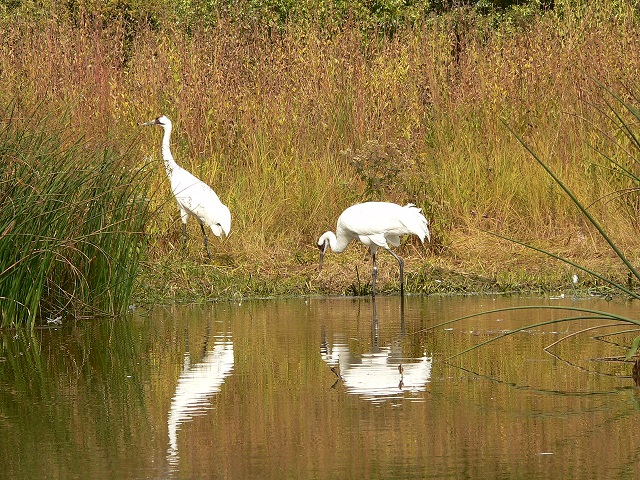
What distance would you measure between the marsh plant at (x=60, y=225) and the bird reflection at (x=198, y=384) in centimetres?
93

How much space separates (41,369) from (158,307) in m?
3.05

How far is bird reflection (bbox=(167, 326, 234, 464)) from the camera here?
16.8 feet

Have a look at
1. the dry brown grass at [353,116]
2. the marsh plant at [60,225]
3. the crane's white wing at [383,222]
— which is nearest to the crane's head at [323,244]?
the dry brown grass at [353,116]

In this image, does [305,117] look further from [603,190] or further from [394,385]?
[394,385]

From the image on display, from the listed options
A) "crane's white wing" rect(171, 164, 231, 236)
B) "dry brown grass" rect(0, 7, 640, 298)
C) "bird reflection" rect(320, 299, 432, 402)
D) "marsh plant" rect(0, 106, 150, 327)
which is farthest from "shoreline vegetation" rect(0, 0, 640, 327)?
"bird reflection" rect(320, 299, 432, 402)

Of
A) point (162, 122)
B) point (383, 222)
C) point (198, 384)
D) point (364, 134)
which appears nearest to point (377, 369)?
point (198, 384)

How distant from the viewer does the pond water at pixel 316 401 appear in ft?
14.3

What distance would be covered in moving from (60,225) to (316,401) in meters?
3.16

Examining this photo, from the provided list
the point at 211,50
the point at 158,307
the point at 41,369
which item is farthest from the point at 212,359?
the point at 211,50

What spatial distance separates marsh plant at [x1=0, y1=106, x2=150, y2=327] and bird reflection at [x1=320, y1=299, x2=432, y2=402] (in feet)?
4.82

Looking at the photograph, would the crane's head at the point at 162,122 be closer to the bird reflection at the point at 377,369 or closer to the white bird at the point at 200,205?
the white bird at the point at 200,205

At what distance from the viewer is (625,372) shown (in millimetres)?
6094

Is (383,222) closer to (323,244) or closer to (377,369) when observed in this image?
(323,244)

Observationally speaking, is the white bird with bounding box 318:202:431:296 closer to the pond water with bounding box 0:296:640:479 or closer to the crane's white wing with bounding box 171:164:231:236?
the crane's white wing with bounding box 171:164:231:236
